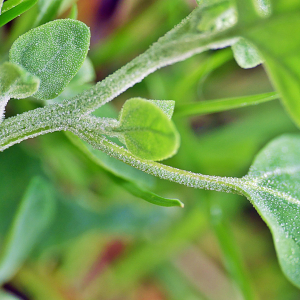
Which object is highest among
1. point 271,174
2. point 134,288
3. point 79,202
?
point 271,174

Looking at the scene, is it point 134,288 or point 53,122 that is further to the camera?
point 134,288

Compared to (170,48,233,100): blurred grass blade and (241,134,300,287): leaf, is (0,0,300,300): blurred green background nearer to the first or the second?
(170,48,233,100): blurred grass blade

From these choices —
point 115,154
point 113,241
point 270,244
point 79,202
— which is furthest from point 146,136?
point 270,244

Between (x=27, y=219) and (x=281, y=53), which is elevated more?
(x=281, y=53)

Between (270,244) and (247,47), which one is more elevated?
(247,47)

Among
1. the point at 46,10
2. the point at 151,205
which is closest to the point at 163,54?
the point at 46,10

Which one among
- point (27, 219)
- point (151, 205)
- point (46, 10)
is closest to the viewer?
point (46, 10)

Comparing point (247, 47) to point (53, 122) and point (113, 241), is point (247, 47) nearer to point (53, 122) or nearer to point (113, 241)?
point (53, 122)

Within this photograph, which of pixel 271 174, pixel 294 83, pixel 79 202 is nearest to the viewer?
pixel 294 83

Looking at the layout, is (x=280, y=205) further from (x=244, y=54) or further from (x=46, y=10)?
(x=46, y=10)
